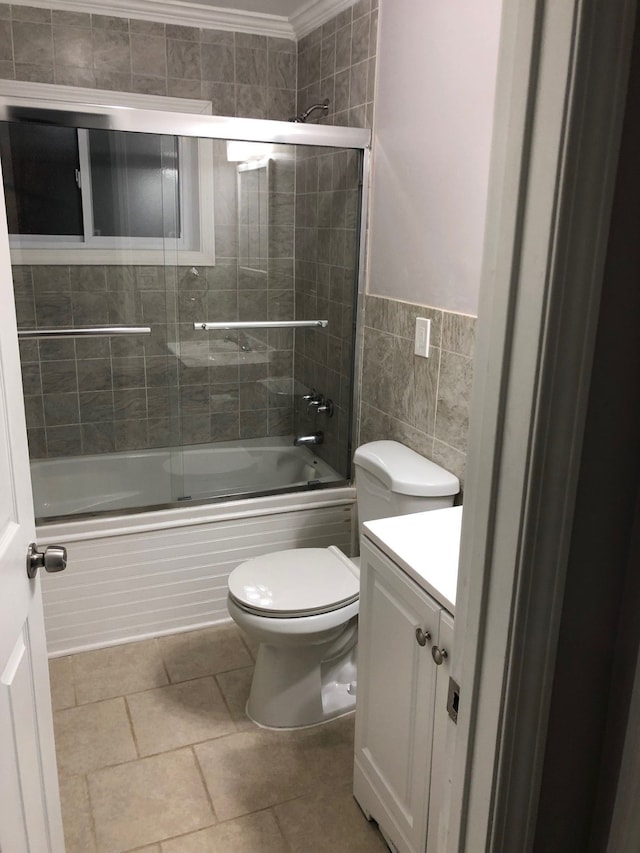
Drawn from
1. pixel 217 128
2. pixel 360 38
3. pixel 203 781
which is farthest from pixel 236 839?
pixel 360 38

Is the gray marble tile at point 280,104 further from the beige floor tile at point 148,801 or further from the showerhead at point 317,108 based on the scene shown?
the beige floor tile at point 148,801

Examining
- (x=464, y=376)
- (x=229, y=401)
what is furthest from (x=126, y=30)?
(x=464, y=376)

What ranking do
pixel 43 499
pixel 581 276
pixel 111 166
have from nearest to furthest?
pixel 581 276 < pixel 111 166 < pixel 43 499

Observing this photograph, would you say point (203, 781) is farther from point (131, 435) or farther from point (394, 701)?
point (131, 435)

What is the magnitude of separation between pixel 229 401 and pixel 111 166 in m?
1.03

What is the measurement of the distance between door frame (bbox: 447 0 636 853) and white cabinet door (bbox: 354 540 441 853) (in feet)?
1.88

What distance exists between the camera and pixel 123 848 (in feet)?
5.57

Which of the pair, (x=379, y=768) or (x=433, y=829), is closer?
(x=433, y=829)

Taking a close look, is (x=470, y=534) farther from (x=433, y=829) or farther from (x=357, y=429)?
(x=357, y=429)

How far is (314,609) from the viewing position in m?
2.00

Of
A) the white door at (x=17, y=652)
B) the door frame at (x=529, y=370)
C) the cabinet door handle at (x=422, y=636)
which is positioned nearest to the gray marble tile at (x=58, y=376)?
the white door at (x=17, y=652)

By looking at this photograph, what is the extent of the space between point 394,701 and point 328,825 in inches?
18.6

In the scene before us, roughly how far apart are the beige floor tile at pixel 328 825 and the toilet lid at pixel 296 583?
1.61 feet

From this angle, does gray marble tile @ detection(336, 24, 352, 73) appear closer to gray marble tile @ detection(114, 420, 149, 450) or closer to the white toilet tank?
the white toilet tank
